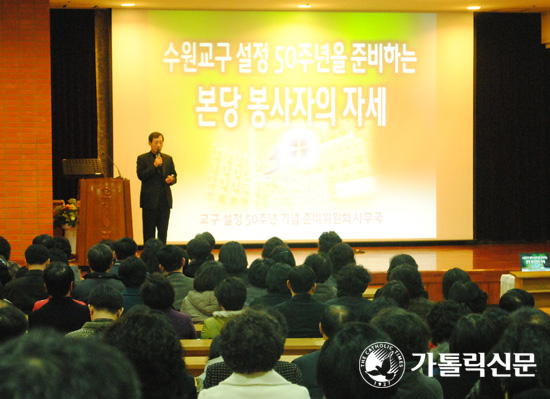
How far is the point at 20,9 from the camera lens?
25.7 feet

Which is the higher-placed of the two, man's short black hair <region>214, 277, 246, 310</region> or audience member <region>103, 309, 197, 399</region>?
audience member <region>103, 309, 197, 399</region>

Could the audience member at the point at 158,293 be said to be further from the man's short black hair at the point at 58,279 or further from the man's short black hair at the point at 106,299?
the man's short black hair at the point at 58,279

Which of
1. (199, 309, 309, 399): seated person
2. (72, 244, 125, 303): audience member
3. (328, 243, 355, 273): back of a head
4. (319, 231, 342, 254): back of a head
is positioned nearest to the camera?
(199, 309, 309, 399): seated person

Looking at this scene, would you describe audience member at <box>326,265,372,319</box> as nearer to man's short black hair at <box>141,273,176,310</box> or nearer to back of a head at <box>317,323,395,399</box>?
man's short black hair at <box>141,273,176,310</box>

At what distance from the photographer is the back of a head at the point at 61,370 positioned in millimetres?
687

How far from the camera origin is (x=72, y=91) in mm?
9406

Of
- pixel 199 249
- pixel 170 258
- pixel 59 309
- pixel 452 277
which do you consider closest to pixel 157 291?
pixel 59 309

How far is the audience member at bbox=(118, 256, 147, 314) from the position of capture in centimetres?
402

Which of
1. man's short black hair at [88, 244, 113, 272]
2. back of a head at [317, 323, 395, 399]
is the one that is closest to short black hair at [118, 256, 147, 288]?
man's short black hair at [88, 244, 113, 272]

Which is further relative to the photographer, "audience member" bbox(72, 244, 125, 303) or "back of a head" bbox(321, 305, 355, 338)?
"audience member" bbox(72, 244, 125, 303)

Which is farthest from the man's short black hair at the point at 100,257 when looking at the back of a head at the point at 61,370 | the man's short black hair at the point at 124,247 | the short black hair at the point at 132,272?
the back of a head at the point at 61,370

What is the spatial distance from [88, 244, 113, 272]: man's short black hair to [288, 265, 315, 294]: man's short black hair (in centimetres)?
129

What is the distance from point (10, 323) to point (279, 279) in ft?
6.14

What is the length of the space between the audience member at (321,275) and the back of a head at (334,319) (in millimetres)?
1661
